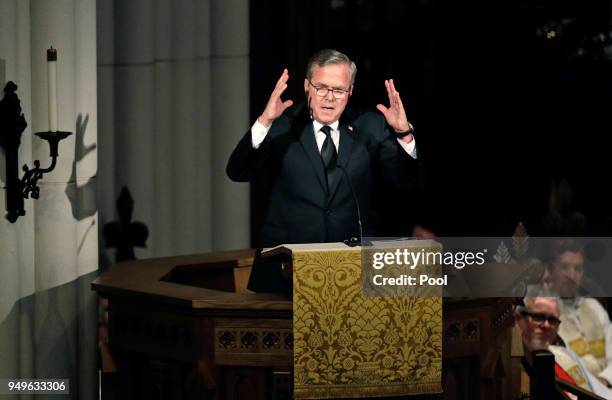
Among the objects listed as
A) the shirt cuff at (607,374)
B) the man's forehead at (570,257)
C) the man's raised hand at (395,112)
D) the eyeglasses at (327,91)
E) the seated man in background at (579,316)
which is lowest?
the shirt cuff at (607,374)

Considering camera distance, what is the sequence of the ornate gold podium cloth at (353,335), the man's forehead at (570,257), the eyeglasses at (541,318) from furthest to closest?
the man's forehead at (570,257) < the eyeglasses at (541,318) < the ornate gold podium cloth at (353,335)

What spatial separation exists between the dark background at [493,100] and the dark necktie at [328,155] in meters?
3.53

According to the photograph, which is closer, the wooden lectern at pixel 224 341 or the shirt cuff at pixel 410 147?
the wooden lectern at pixel 224 341

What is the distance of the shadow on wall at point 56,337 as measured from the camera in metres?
5.96

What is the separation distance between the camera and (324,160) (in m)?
5.57

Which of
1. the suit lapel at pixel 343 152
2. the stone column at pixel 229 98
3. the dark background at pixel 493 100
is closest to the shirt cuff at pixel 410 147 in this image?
the suit lapel at pixel 343 152

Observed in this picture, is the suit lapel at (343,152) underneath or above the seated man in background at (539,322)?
above

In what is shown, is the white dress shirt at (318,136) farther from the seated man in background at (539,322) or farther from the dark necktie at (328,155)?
the seated man in background at (539,322)

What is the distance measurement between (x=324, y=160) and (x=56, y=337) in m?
1.52

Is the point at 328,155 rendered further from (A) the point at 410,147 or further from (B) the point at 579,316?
(B) the point at 579,316

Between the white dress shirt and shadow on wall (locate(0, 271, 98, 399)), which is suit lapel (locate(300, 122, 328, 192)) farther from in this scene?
shadow on wall (locate(0, 271, 98, 399))

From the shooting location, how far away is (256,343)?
5.13m

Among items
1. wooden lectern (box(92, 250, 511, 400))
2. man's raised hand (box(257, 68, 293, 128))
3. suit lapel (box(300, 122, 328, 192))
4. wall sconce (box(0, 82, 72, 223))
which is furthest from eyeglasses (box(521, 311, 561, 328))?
wall sconce (box(0, 82, 72, 223))

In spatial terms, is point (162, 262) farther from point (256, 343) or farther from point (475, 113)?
point (475, 113)
